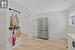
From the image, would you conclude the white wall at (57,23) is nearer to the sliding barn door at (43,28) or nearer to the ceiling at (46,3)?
the sliding barn door at (43,28)

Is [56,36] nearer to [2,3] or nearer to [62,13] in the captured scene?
[62,13]

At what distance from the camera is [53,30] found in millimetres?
9258

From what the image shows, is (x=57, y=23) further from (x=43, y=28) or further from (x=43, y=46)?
(x=43, y=46)

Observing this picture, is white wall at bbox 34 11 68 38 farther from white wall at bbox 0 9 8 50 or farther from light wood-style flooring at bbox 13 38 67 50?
white wall at bbox 0 9 8 50

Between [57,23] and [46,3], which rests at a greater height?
[46,3]

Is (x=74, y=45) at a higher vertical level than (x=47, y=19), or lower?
lower

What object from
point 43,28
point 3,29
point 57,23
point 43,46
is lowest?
point 43,46

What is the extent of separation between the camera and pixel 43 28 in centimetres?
952

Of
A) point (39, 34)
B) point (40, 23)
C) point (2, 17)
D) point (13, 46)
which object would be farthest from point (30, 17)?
point (2, 17)

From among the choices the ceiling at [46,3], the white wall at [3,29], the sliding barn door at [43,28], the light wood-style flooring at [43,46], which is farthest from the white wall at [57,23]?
the white wall at [3,29]

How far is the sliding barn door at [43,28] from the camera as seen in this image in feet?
30.8

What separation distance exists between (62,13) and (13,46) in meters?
5.40

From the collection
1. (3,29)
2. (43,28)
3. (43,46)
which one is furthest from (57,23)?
(3,29)

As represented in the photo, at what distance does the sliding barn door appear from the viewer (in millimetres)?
9375
